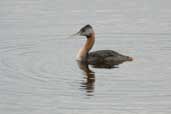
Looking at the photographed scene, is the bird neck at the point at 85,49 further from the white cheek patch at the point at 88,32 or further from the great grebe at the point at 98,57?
the white cheek patch at the point at 88,32

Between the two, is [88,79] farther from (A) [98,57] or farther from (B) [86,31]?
(B) [86,31]

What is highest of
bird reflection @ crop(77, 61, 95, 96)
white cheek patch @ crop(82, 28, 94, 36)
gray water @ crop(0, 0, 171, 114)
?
white cheek patch @ crop(82, 28, 94, 36)

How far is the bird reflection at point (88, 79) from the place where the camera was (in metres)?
18.3

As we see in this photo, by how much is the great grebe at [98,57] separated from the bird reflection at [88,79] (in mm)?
285

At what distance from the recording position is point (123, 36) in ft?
78.0

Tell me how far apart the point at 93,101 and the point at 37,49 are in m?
5.83

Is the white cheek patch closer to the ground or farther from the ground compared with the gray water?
farther from the ground

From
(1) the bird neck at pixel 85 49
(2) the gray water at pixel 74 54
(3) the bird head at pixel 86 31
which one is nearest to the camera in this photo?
(2) the gray water at pixel 74 54

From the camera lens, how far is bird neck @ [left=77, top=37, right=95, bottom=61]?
21875 millimetres

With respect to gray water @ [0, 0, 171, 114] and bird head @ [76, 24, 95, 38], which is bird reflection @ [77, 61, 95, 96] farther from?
bird head @ [76, 24, 95, 38]

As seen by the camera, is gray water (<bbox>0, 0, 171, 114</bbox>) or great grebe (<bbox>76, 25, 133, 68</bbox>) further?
great grebe (<bbox>76, 25, 133, 68</bbox>)

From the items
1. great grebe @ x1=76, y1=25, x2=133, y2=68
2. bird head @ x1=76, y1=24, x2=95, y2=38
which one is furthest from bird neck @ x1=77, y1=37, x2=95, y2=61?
bird head @ x1=76, y1=24, x2=95, y2=38

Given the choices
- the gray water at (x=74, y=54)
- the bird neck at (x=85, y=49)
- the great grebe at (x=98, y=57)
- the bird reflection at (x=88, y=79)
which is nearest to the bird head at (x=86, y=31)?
the great grebe at (x=98, y=57)

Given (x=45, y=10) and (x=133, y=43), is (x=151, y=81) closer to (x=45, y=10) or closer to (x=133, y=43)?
(x=133, y=43)
